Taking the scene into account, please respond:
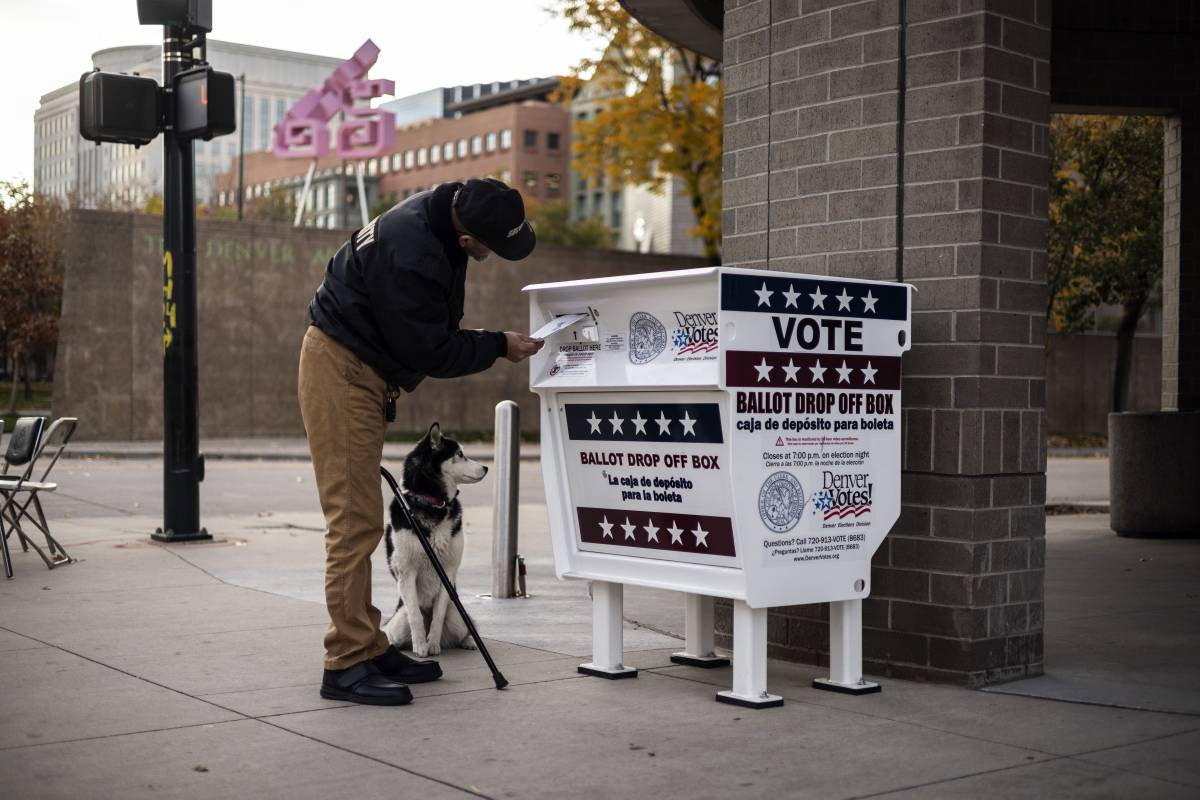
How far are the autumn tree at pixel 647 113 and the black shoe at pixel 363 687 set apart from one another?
21639 millimetres

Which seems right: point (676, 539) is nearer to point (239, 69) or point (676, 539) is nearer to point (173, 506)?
point (173, 506)

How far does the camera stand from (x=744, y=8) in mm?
6570

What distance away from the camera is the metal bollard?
8430 mm

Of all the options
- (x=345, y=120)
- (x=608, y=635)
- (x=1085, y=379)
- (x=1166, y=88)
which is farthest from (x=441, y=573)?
(x=345, y=120)

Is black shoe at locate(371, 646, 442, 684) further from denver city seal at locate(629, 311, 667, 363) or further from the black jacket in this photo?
denver city seal at locate(629, 311, 667, 363)

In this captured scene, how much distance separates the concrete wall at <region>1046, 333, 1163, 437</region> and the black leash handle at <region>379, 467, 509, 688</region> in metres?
31.4

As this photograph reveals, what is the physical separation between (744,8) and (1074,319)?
73.3 feet

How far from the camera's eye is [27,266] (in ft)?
132

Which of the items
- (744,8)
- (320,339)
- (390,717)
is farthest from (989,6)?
(390,717)

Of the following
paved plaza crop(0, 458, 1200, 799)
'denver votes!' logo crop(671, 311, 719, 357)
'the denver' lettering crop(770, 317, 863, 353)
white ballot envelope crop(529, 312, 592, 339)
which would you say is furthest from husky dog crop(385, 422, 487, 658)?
'the denver' lettering crop(770, 317, 863, 353)

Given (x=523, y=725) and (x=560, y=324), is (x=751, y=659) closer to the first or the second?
(x=523, y=725)

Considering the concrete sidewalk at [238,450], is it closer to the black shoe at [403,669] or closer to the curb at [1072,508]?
the curb at [1072,508]

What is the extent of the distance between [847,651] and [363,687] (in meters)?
1.90

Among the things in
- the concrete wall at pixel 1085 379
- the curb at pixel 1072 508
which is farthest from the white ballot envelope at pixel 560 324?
the concrete wall at pixel 1085 379
